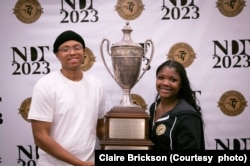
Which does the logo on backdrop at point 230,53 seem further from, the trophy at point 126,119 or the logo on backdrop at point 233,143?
the trophy at point 126,119

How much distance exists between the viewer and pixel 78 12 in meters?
1.92

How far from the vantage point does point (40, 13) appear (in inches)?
75.7

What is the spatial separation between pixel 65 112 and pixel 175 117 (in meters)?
0.51

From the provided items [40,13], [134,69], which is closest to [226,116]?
[134,69]

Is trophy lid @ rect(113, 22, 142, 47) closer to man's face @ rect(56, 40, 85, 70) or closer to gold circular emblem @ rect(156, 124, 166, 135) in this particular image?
man's face @ rect(56, 40, 85, 70)

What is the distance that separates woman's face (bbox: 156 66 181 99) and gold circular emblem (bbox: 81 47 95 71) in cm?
55

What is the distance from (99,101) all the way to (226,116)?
848 millimetres

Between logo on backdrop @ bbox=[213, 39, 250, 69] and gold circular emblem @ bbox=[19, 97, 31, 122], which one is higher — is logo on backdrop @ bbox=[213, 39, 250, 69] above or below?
above

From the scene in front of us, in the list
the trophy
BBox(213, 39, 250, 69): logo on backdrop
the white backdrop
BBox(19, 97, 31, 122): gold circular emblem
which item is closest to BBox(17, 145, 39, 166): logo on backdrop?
the white backdrop

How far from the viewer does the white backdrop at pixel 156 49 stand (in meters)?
1.90

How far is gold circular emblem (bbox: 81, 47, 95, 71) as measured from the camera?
193cm

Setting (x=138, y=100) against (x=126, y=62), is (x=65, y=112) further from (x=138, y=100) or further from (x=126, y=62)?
(x=138, y=100)

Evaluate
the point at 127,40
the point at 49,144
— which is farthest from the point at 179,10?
the point at 49,144

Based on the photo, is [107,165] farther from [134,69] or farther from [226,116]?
[226,116]
